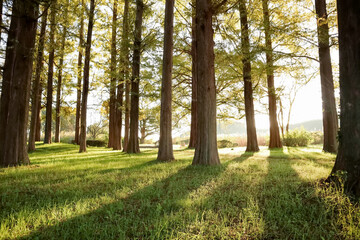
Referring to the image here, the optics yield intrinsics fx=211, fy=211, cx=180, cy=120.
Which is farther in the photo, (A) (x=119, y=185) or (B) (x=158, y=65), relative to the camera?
(B) (x=158, y=65)

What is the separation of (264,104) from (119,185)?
59.8ft

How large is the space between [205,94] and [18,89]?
280 inches

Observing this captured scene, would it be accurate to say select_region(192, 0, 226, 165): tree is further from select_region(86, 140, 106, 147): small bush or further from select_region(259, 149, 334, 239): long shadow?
select_region(86, 140, 106, 147): small bush

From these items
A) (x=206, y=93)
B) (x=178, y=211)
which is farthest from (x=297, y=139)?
(x=178, y=211)

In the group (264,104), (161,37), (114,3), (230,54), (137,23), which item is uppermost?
(114,3)

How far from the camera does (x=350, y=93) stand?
367 centimetres

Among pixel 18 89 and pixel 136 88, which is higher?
pixel 136 88

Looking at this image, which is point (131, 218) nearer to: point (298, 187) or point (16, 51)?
point (298, 187)

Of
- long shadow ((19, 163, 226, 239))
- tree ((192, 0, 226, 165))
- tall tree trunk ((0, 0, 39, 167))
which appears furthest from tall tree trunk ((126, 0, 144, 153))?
long shadow ((19, 163, 226, 239))

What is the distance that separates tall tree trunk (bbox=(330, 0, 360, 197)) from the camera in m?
3.56

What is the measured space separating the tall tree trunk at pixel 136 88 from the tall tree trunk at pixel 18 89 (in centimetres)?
539

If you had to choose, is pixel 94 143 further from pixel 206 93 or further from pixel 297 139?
pixel 297 139

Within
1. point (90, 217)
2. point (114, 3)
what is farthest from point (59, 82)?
point (90, 217)

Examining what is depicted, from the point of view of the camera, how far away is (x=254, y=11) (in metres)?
13.3
